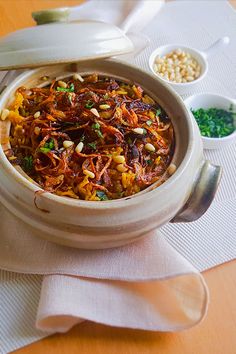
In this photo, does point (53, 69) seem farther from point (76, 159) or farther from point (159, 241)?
point (159, 241)

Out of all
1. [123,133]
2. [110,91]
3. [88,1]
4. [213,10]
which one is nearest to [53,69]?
[110,91]

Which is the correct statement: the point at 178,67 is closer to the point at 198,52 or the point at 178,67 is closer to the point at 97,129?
the point at 198,52

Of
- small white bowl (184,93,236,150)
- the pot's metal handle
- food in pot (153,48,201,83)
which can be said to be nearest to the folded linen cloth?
the pot's metal handle

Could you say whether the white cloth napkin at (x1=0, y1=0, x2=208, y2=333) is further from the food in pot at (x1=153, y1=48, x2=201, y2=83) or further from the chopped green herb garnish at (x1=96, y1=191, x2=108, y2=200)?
the food in pot at (x1=153, y1=48, x2=201, y2=83)

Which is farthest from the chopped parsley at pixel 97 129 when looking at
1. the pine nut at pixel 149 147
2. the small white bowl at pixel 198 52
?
the small white bowl at pixel 198 52

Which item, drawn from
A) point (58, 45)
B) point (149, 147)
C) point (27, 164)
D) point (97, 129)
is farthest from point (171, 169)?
point (58, 45)

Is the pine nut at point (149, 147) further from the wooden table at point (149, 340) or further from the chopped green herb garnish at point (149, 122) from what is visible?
the wooden table at point (149, 340)
